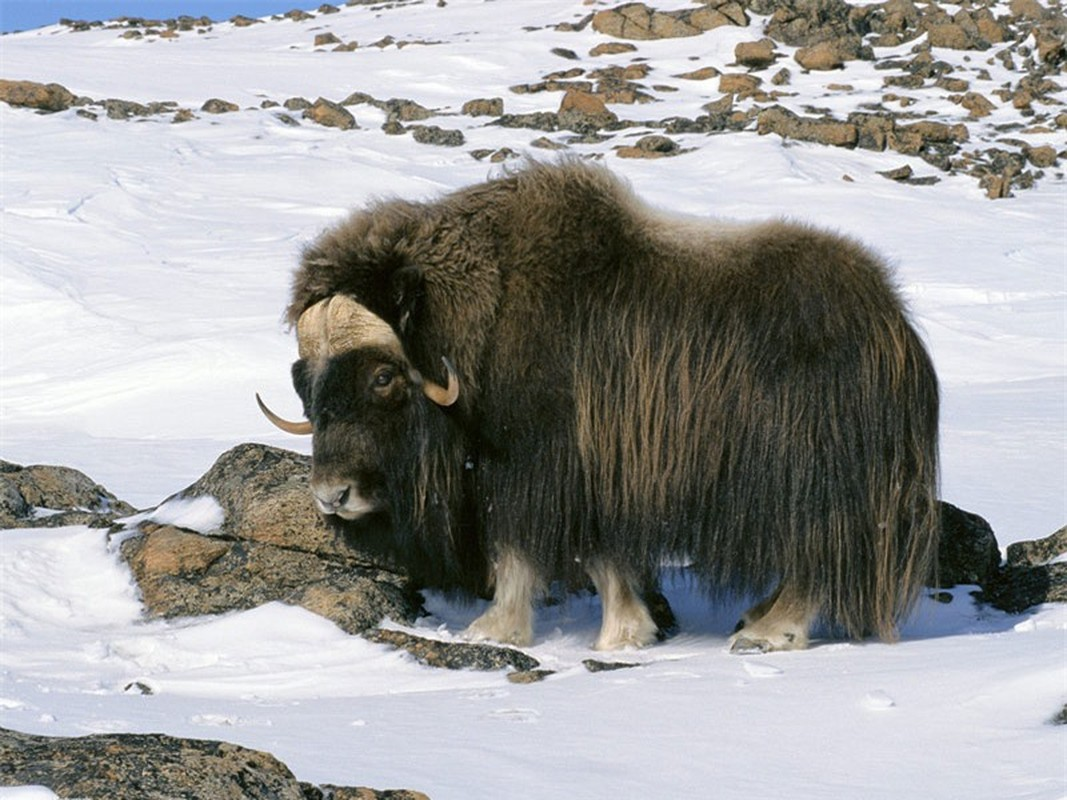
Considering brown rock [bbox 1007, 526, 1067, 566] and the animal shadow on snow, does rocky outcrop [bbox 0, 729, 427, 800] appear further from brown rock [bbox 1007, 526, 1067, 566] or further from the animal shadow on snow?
brown rock [bbox 1007, 526, 1067, 566]

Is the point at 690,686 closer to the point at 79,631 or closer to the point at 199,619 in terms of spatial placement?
the point at 199,619

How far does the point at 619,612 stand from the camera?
13.0 feet

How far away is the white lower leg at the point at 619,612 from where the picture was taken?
3938 millimetres

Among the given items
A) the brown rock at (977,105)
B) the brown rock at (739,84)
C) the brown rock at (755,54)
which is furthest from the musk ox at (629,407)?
the brown rock at (755,54)

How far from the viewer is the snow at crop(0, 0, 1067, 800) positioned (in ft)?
8.45

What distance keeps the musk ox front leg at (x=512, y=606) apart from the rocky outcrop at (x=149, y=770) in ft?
6.98

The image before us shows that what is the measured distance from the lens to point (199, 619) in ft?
13.3

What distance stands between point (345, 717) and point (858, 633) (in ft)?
4.91

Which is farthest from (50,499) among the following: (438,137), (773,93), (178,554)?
(773,93)

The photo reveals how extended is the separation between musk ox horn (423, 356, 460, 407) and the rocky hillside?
1456cm

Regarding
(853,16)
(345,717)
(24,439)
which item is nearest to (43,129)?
(24,439)

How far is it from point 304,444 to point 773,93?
16441 mm

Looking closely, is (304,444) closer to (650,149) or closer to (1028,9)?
(650,149)

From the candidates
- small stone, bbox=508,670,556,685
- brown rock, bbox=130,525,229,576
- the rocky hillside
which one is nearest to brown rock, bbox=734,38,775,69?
the rocky hillside
